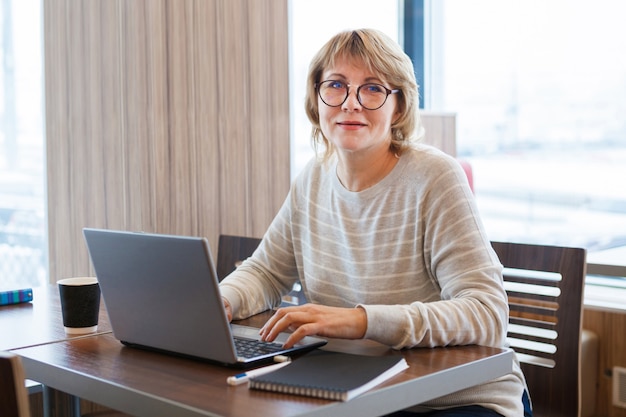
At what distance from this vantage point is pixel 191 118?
2488 mm

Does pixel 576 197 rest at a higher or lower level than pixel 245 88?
lower

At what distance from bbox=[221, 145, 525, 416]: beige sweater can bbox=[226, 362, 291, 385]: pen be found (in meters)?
0.21

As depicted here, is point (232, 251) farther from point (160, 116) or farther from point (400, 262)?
point (400, 262)

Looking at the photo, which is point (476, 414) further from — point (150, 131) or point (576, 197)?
point (576, 197)

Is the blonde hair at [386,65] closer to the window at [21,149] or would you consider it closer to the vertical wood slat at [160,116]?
the vertical wood slat at [160,116]

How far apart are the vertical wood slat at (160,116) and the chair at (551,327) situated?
105cm

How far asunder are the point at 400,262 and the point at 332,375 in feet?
1.79

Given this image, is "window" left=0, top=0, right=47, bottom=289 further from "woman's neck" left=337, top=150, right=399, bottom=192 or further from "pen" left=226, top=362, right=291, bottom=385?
"pen" left=226, top=362, right=291, bottom=385

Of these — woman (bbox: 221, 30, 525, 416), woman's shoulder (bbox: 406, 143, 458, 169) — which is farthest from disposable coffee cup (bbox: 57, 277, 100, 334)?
woman's shoulder (bbox: 406, 143, 458, 169)

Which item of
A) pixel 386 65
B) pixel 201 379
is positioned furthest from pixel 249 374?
pixel 386 65

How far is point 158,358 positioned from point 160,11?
1.35 metres

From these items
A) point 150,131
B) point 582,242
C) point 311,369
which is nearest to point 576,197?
point 582,242

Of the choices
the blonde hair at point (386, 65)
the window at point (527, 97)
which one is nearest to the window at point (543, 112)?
the window at point (527, 97)

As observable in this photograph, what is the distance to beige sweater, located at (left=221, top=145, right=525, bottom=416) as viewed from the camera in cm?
142
